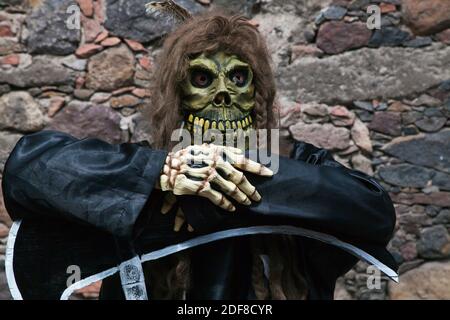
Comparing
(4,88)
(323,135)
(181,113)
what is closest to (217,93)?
(181,113)

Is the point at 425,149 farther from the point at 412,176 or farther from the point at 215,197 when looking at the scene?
the point at 215,197

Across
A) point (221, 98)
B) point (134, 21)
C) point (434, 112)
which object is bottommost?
point (434, 112)

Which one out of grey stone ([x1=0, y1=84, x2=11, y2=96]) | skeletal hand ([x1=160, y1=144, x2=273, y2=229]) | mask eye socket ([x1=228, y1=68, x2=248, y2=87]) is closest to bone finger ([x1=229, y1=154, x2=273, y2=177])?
skeletal hand ([x1=160, y1=144, x2=273, y2=229])

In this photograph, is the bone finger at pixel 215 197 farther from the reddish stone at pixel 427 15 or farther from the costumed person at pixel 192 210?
the reddish stone at pixel 427 15

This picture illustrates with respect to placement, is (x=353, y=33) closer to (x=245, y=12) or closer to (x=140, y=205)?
(x=245, y=12)

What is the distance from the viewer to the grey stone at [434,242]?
2365 millimetres

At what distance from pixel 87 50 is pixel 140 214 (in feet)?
4.32

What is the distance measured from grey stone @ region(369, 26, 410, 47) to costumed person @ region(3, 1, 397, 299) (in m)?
0.99

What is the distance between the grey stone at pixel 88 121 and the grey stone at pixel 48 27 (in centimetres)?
25

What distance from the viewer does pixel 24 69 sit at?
2.49m

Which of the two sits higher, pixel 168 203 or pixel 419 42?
pixel 419 42

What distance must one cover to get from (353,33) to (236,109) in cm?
106

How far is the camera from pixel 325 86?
2453 millimetres
